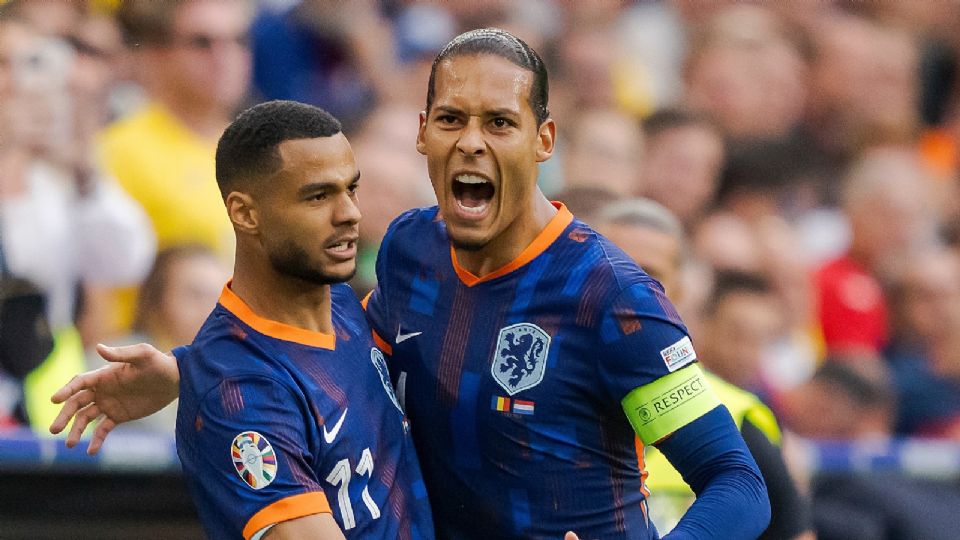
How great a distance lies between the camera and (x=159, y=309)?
5.75 meters

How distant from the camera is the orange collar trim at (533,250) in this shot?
11.2ft

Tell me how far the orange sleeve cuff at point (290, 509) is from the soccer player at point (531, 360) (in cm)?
41

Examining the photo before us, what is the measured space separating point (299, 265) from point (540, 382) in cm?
60

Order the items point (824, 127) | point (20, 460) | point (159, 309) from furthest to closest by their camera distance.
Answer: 1. point (824, 127)
2. point (159, 309)
3. point (20, 460)

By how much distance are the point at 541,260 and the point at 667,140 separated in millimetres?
4502

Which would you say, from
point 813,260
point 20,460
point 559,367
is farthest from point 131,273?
point 813,260

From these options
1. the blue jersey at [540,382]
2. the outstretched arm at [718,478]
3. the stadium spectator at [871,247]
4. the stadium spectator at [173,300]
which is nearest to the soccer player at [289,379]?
the blue jersey at [540,382]

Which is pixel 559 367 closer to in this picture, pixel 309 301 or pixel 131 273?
pixel 309 301

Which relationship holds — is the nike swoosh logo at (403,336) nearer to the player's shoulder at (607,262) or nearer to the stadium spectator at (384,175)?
the player's shoulder at (607,262)

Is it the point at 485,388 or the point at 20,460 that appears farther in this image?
the point at 20,460

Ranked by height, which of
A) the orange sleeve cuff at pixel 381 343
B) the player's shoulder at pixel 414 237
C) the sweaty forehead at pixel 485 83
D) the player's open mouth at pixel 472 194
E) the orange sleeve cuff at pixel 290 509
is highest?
the sweaty forehead at pixel 485 83

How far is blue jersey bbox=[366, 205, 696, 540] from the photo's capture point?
10.6 feet

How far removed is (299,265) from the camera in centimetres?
330

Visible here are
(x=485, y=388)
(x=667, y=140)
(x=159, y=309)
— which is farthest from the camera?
(x=667, y=140)
